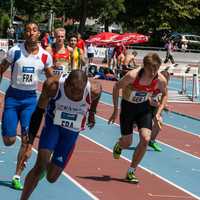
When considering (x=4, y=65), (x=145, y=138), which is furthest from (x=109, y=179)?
(x=4, y=65)

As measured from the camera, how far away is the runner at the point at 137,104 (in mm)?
9516

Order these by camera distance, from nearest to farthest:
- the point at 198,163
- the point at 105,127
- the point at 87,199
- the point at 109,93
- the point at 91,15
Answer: the point at 87,199, the point at 198,163, the point at 105,127, the point at 109,93, the point at 91,15

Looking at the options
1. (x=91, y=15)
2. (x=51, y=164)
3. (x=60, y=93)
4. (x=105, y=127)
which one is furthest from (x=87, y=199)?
(x=91, y=15)

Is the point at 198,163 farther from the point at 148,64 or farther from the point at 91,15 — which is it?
the point at 91,15

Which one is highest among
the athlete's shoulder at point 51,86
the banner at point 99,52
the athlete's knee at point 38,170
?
the athlete's shoulder at point 51,86

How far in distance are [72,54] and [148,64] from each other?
401 cm

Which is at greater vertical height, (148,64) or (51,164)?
(148,64)

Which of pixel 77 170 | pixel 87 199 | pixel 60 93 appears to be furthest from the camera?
pixel 77 170

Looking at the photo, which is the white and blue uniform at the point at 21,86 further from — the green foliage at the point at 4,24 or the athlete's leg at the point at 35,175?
the green foliage at the point at 4,24

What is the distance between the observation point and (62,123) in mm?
7129

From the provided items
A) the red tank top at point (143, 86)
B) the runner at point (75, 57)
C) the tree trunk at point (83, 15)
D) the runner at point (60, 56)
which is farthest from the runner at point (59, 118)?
the tree trunk at point (83, 15)

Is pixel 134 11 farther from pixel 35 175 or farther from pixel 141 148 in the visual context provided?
pixel 35 175

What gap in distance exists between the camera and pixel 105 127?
15.8 meters

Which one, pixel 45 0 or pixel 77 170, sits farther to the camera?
pixel 45 0
